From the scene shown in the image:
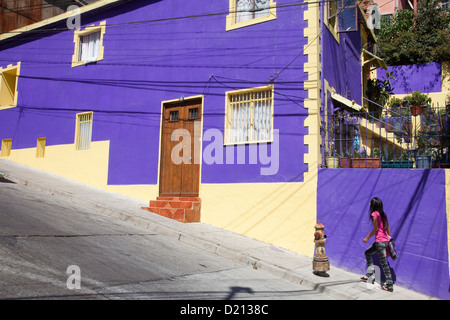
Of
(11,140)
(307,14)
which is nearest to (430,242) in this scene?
(307,14)

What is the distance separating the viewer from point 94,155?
40.2ft

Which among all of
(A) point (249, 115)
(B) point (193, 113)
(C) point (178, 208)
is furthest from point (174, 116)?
(C) point (178, 208)

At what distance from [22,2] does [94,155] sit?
10.3 m

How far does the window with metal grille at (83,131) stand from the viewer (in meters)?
12.7

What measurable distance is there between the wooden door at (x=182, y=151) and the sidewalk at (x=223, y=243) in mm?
1001

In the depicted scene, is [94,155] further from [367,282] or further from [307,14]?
[367,282]

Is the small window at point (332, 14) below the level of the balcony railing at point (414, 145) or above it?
above

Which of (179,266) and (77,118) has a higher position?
(77,118)

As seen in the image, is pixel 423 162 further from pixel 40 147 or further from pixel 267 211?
pixel 40 147

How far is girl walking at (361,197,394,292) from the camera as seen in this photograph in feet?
21.3

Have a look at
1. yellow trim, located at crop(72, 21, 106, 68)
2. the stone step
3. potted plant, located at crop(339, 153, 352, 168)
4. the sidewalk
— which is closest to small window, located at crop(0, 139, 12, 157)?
the sidewalk

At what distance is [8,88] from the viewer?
1577 centimetres

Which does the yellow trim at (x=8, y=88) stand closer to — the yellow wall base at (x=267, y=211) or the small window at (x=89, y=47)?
the small window at (x=89, y=47)

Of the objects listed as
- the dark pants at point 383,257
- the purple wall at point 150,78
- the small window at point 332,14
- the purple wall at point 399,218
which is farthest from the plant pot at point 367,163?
the small window at point 332,14
